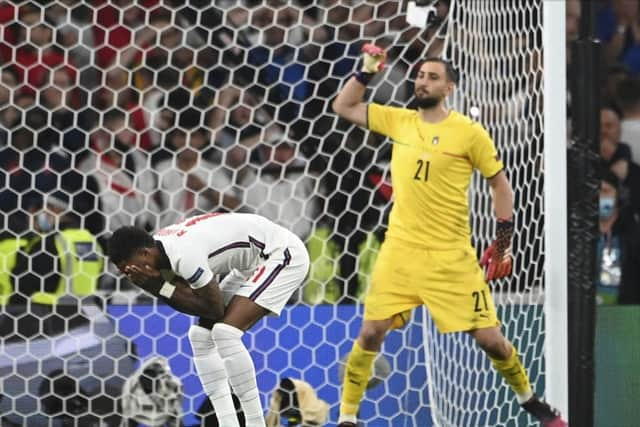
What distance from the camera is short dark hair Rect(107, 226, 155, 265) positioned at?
4148mm

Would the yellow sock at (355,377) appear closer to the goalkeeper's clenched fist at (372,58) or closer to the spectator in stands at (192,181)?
the goalkeeper's clenched fist at (372,58)

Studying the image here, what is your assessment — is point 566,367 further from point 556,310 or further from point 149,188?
point 149,188

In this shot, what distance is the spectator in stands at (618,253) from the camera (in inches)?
267

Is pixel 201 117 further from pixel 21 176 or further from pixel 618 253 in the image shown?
pixel 618 253

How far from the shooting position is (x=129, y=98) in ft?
20.1

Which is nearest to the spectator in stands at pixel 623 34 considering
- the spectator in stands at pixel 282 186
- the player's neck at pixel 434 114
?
the spectator in stands at pixel 282 186

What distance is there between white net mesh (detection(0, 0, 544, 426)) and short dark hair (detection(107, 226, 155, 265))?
4.10ft

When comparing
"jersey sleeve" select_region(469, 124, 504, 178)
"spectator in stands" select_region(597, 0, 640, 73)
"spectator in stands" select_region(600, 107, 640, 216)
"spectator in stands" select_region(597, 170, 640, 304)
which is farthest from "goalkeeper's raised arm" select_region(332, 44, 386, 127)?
"spectator in stands" select_region(597, 0, 640, 73)

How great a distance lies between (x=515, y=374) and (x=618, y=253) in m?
2.05

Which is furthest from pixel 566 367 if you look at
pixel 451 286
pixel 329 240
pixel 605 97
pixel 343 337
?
pixel 605 97

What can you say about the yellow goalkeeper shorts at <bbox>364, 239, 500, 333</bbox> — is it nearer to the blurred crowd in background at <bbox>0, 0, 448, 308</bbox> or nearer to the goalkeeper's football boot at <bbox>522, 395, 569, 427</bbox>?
the goalkeeper's football boot at <bbox>522, 395, 569, 427</bbox>

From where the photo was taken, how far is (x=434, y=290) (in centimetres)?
502

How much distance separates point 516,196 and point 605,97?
8.28 ft

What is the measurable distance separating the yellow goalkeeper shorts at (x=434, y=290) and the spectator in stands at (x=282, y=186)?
3.08 feet
